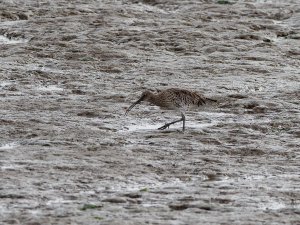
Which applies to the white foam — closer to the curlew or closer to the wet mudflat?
the wet mudflat

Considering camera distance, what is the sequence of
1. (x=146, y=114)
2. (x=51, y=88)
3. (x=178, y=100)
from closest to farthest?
(x=178, y=100), (x=146, y=114), (x=51, y=88)

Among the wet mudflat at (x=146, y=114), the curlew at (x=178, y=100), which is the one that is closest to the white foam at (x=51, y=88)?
the wet mudflat at (x=146, y=114)

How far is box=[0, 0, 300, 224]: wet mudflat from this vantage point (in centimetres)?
1011

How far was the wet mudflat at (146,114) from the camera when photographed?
1011cm

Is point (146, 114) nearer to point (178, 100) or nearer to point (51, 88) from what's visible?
point (178, 100)

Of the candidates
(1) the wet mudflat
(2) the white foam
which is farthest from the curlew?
(2) the white foam

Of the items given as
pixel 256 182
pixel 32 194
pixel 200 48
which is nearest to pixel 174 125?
pixel 256 182

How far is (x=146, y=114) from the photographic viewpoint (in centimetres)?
1457

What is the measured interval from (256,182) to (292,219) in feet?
5.08

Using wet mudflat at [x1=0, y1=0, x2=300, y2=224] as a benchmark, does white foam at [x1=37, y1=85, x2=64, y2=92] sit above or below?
below

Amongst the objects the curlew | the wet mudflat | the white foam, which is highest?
the curlew

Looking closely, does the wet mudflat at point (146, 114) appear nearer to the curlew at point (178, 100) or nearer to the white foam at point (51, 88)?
the white foam at point (51, 88)

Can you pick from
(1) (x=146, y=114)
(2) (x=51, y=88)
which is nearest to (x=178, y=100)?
(1) (x=146, y=114)

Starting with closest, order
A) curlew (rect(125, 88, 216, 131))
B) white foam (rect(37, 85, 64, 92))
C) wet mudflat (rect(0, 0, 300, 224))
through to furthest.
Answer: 1. wet mudflat (rect(0, 0, 300, 224))
2. curlew (rect(125, 88, 216, 131))
3. white foam (rect(37, 85, 64, 92))
